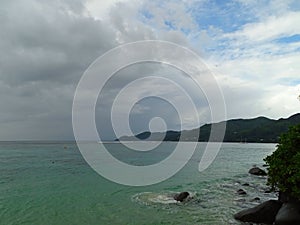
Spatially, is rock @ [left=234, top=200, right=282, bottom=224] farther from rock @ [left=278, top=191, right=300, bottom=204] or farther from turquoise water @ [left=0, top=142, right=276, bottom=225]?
turquoise water @ [left=0, top=142, right=276, bottom=225]

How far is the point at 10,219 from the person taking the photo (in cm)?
1462

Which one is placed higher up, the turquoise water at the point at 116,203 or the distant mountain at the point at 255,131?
the distant mountain at the point at 255,131

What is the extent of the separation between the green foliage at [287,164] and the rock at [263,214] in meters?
0.89

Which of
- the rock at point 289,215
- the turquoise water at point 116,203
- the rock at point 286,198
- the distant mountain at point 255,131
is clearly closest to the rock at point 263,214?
the rock at point 286,198

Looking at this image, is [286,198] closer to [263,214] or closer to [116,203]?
[263,214]

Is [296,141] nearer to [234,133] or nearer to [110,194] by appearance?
[110,194]

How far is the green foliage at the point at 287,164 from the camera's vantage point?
12.4 metres

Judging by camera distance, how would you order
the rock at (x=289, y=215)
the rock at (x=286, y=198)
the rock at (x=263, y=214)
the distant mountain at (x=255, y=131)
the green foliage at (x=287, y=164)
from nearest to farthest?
1. the rock at (x=289, y=215)
2. the green foliage at (x=287, y=164)
3. the rock at (x=286, y=198)
4. the rock at (x=263, y=214)
5. the distant mountain at (x=255, y=131)

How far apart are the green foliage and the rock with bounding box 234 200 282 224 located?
0.89 metres

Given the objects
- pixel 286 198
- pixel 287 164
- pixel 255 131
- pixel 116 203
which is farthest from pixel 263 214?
pixel 255 131

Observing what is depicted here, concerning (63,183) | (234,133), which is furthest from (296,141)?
(234,133)

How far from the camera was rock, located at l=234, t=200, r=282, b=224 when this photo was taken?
42.2 feet

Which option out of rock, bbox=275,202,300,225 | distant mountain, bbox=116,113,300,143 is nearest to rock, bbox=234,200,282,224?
rock, bbox=275,202,300,225

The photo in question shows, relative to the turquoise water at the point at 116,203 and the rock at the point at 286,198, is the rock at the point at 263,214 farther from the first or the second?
the turquoise water at the point at 116,203
